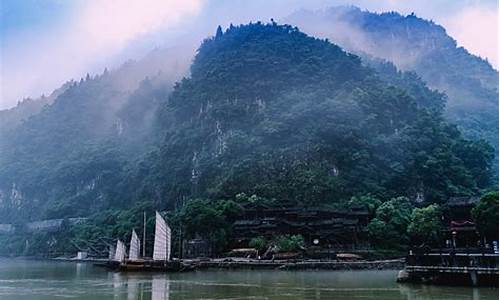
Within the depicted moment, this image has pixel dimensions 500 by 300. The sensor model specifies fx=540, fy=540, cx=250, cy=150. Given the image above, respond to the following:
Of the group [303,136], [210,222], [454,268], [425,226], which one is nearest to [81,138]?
[303,136]

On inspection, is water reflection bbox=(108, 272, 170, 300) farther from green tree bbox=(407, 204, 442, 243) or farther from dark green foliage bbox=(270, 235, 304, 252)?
green tree bbox=(407, 204, 442, 243)

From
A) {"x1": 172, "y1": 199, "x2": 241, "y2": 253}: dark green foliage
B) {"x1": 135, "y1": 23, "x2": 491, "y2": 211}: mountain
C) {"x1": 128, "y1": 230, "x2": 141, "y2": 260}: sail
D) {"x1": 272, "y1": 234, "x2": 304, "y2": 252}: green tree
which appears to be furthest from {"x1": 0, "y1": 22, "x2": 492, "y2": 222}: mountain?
{"x1": 128, "y1": 230, "x2": 141, "y2": 260}: sail

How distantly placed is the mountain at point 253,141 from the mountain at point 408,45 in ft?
57.6

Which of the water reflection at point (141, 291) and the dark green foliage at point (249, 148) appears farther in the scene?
the dark green foliage at point (249, 148)

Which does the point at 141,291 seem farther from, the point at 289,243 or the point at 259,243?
the point at 259,243

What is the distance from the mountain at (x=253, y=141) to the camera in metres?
52.6

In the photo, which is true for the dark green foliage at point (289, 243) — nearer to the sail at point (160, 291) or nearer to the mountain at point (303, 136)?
the mountain at point (303, 136)

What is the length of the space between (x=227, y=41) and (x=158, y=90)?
22.8 m

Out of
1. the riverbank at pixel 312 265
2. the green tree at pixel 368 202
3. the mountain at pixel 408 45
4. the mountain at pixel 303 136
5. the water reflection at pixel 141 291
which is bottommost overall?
the water reflection at pixel 141 291

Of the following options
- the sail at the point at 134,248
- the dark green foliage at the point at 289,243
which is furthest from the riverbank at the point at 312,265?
the sail at the point at 134,248

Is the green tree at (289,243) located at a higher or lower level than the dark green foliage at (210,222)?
lower

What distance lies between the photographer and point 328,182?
5066 centimetres

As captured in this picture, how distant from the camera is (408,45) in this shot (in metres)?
112

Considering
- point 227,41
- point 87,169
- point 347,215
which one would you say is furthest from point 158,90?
point 347,215
